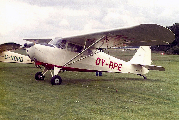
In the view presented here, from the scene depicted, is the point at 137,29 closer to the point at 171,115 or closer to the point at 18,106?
the point at 171,115

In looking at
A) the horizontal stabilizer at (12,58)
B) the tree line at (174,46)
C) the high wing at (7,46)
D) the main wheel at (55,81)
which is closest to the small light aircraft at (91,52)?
the main wheel at (55,81)

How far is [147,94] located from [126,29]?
2447 mm

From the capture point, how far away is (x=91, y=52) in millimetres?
9914

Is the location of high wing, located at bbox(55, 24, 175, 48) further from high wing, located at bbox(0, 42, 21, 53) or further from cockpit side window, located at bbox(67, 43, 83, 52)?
high wing, located at bbox(0, 42, 21, 53)

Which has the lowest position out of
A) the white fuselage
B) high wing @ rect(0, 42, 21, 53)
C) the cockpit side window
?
the white fuselage

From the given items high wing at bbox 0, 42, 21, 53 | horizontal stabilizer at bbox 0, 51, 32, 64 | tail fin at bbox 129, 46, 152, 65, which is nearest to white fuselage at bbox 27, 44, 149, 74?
tail fin at bbox 129, 46, 152, 65

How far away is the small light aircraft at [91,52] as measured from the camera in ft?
24.8

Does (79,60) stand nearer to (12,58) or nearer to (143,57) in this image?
(143,57)

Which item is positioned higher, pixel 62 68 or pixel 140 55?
pixel 140 55

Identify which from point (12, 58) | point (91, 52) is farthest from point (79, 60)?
point (12, 58)

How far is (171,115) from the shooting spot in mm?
4656

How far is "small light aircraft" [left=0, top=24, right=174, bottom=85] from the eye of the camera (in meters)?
7.56

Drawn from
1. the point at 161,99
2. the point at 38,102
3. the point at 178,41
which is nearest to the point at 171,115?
the point at 161,99

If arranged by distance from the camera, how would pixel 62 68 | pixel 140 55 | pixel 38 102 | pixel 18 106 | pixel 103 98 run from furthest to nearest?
pixel 140 55
pixel 62 68
pixel 103 98
pixel 38 102
pixel 18 106
